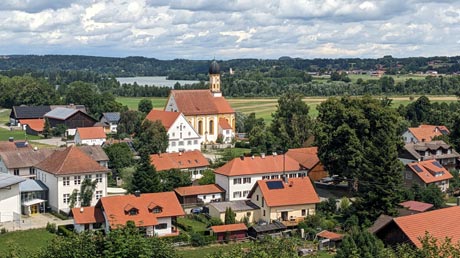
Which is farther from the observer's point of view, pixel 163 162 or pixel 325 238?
pixel 163 162

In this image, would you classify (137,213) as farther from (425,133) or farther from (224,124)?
(224,124)

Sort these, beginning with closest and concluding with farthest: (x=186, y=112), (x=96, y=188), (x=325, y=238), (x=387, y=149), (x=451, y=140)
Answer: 1. (x=325, y=238)
2. (x=387, y=149)
3. (x=96, y=188)
4. (x=451, y=140)
5. (x=186, y=112)

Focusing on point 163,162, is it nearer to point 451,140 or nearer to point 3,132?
point 451,140

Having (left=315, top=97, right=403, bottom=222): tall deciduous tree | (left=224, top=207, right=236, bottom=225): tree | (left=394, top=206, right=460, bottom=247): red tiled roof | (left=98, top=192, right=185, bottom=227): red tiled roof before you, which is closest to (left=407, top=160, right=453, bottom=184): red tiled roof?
(left=315, top=97, right=403, bottom=222): tall deciduous tree

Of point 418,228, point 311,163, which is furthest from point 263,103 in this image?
point 418,228

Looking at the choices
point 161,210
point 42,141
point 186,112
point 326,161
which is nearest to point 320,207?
point 326,161

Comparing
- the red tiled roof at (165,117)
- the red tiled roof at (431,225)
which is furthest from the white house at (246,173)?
the red tiled roof at (431,225)
